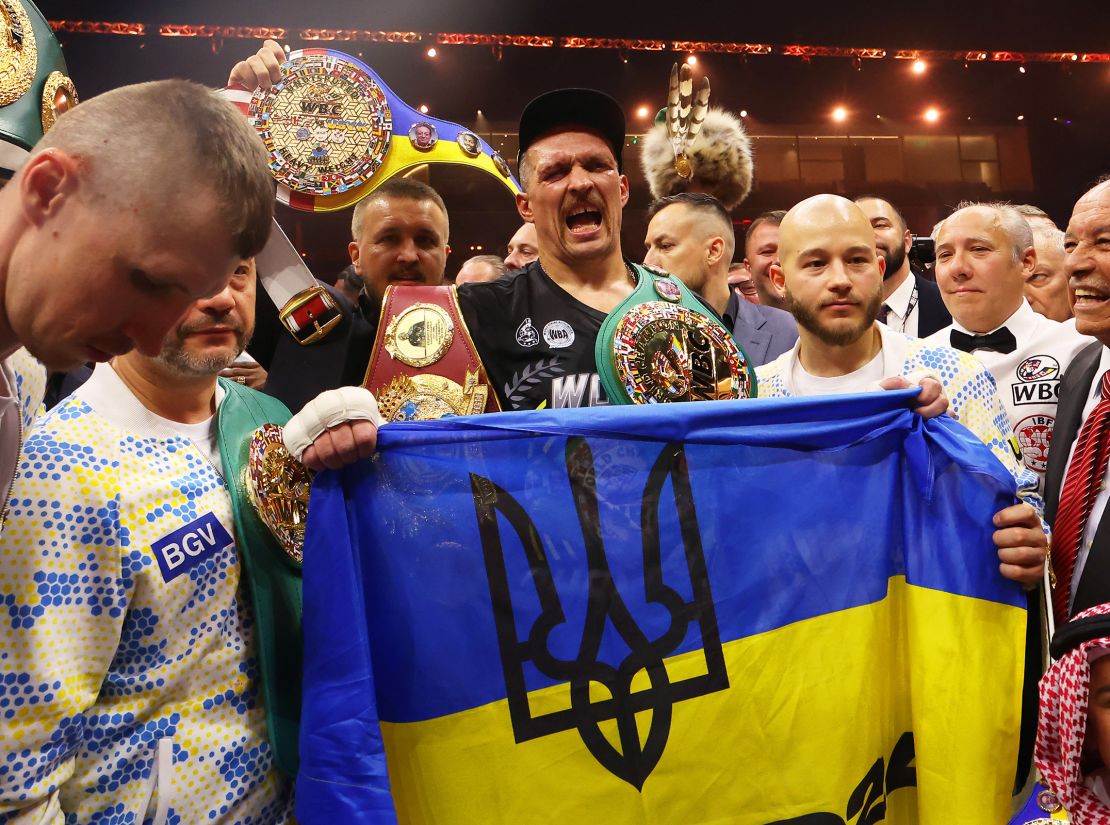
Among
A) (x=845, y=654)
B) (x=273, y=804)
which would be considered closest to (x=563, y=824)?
(x=273, y=804)

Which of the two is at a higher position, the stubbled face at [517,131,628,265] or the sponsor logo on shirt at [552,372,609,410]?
the stubbled face at [517,131,628,265]

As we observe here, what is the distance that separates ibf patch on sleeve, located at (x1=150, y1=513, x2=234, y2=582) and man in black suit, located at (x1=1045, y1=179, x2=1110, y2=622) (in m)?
1.58

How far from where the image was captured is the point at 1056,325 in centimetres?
280

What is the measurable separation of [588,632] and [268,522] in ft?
1.71

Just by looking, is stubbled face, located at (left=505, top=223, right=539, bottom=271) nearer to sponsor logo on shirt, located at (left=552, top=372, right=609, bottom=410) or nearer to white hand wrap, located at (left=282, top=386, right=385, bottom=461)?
sponsor logo on shirt, located at (left=552, top=372, right=609, bottom=410)

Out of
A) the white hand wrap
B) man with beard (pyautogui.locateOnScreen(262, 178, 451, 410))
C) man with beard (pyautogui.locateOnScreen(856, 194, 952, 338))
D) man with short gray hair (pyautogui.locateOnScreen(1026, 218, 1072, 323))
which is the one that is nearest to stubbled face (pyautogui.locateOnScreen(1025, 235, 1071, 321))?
man with short gray hair (pyautogui.locateOnScreen(1026, 218, 1072, 323))

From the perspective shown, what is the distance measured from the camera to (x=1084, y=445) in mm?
1856

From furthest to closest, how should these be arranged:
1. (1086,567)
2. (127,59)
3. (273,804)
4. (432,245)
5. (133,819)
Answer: (127,59) < (432,245) < (1086,567) < (273,804) < (133,819)

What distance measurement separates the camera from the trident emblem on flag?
137 cm

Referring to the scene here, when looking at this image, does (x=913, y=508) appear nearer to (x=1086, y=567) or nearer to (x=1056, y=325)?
(x=1086, y=567)

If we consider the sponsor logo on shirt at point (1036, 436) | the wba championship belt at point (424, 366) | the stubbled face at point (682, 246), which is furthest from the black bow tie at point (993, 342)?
the wba championship belt at point (424, 366)

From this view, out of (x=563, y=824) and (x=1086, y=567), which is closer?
(x=563, y=824)

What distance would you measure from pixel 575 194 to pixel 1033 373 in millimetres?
1718

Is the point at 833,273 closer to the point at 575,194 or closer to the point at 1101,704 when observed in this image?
the point at 575,194
